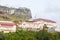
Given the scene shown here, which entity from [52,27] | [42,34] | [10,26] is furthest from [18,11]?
[42,34]

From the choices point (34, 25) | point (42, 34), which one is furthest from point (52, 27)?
point (42, 34)

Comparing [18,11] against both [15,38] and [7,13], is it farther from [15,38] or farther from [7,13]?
→ [15,38]

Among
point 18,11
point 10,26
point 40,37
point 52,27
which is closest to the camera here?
point 40,37

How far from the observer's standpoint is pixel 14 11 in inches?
2645

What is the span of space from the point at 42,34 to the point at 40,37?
495 millimetres

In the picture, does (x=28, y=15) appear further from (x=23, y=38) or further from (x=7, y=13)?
(x=23, y=38)

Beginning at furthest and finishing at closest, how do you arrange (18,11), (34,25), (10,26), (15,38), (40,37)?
1. (18,11)
2. (34,25)
3. (10,26)
4. (40,37)
5. (15,38)

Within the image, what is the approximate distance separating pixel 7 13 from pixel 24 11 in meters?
5.09

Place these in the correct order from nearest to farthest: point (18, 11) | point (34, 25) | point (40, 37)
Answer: point (40, 37)
point (34, 25)
point (18, 11)

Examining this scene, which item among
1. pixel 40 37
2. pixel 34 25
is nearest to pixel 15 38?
pixel 40 37

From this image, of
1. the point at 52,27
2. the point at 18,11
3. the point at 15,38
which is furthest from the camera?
the point at 18,11

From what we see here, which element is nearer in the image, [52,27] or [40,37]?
[40,37]

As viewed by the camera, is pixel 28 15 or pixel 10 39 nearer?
pixel 10 39

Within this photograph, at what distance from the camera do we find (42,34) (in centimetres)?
2047
